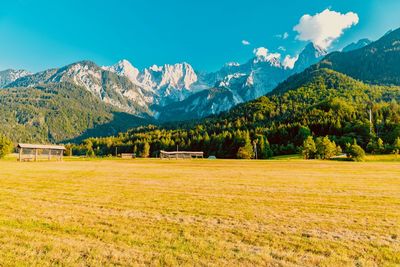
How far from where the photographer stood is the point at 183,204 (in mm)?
16781

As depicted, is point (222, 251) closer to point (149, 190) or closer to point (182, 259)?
point (182, 259)

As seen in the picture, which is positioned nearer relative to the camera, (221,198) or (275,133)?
(221,198)

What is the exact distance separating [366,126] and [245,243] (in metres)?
149

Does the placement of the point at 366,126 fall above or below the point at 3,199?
above

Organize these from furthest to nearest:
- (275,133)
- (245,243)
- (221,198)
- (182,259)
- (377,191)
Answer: (275,133)
(377,191)
(221,198)
(245,243)
(182,259)

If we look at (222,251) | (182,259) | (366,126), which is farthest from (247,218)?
(366,126)

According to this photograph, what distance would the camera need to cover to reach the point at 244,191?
21.9 m

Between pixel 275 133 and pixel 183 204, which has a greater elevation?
pixel 275 133

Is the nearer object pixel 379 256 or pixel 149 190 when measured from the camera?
pixel 379 256

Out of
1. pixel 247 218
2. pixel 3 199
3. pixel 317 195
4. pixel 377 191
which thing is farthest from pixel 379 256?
pixel 3 199

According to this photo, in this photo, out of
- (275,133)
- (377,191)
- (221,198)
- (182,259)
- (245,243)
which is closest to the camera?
(182,259)

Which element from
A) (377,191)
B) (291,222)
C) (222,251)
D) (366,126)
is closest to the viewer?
(222,251)

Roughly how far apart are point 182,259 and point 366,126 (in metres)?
151

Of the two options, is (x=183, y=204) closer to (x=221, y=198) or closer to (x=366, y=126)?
(x=221, y=198)
